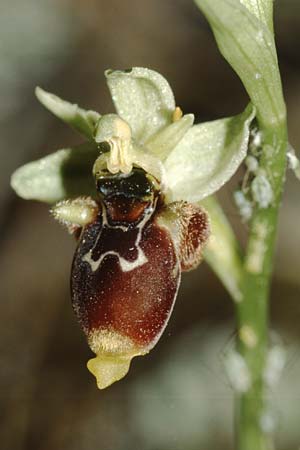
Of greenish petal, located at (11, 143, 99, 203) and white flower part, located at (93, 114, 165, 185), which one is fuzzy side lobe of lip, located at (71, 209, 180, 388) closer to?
white flower part, located at (93, 114, 165, 185)

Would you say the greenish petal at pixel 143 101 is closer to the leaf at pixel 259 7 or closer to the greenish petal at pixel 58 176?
the greenish petal at pixel 58 176

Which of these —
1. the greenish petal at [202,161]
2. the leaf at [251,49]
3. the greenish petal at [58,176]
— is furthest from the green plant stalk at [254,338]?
the greenish petal at [58,176]

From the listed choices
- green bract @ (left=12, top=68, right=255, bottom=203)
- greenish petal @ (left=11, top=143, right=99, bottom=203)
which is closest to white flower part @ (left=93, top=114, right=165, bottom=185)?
green bract @ (left=12, top=68, right=255, bottom=203)

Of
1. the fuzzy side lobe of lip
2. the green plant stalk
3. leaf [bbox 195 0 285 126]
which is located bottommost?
the green plant stalk

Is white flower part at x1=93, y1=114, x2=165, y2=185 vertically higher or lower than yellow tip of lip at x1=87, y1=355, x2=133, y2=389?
higher

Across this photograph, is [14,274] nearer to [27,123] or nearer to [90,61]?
[27,123]

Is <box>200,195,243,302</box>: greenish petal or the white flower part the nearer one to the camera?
the white flower part

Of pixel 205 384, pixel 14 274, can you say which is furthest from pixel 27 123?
pixel 205 384
